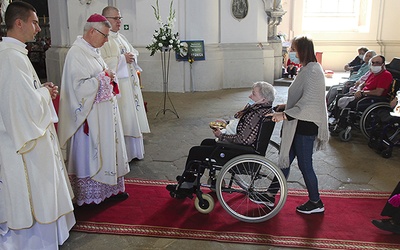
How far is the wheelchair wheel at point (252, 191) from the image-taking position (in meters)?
3.25

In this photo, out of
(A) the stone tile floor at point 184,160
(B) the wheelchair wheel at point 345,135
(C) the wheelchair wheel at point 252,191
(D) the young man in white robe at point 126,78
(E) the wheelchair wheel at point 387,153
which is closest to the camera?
(A) the stone tile floor at point 184,160

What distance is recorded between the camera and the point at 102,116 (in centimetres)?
351

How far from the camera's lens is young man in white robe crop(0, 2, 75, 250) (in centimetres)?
257

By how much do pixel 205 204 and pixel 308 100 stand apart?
123cm

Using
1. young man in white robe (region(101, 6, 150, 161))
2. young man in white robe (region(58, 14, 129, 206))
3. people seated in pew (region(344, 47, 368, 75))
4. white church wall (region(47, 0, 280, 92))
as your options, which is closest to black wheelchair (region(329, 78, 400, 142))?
people seated in pew (region(344, 47, 368, 75))

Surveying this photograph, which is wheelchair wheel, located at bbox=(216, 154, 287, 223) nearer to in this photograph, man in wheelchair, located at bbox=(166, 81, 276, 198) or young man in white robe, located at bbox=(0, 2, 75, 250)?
man in wheelchair, located at bbox=(166, 81, 276, 198)

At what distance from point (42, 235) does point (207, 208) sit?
4.39 feet

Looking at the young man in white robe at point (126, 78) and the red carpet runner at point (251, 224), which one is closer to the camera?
the red carpet runner at point (251, 224)

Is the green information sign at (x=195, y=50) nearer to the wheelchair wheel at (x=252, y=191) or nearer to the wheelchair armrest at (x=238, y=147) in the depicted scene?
the wheelchair wheel at (x=252, y=191)

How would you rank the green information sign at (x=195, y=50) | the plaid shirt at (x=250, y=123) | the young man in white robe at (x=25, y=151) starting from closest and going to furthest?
1. the young man in white robe at (x=25, y=151)
2. the plaid shirt at (x=250, y=123)
3. the green information sign at (x=195, y=50)

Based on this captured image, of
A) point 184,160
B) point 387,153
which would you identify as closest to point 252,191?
point 184,160

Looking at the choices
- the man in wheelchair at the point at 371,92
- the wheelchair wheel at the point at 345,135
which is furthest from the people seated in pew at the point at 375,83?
the wheelchair wheel at the point at 345,135

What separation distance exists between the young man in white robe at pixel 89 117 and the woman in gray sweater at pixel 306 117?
4.68 ft

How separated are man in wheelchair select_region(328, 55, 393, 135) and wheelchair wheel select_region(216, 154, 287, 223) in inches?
103
